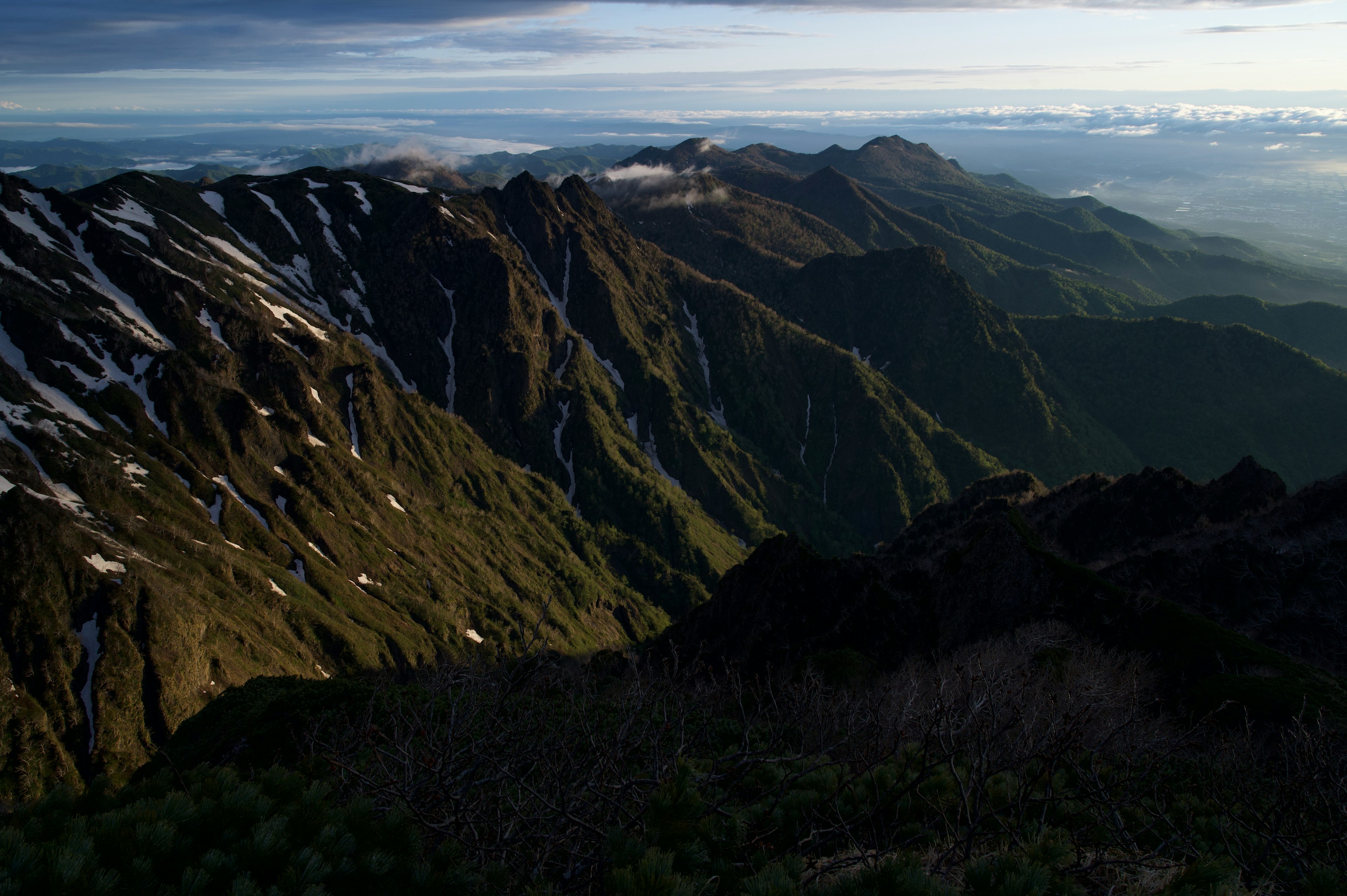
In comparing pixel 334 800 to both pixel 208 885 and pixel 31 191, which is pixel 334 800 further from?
pixel 31 191

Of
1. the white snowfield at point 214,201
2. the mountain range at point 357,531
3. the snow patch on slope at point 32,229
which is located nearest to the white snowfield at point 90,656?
the mountain range at point 357,531

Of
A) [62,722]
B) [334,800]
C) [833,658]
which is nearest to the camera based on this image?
[334,800]

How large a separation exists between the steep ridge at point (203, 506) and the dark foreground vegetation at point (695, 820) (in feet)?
200

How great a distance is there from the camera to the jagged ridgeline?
70125 mm

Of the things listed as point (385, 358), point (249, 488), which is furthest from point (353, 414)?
point (385, 358)

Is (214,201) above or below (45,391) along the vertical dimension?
above

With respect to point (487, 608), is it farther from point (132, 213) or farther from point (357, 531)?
point (132, 213)

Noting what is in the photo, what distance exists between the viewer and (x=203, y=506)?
97.5 m

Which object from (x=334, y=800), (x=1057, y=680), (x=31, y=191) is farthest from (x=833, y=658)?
(x=31, y=191)

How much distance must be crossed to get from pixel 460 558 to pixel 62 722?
2995 inches

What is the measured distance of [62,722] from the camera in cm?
6475

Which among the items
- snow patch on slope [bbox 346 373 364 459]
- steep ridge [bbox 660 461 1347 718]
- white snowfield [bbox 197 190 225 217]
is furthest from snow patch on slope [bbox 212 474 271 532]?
white snowfield [bbox 197 190 225 217]

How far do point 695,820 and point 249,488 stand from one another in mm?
120578

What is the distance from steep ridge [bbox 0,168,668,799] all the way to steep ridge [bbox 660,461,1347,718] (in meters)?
27.0
